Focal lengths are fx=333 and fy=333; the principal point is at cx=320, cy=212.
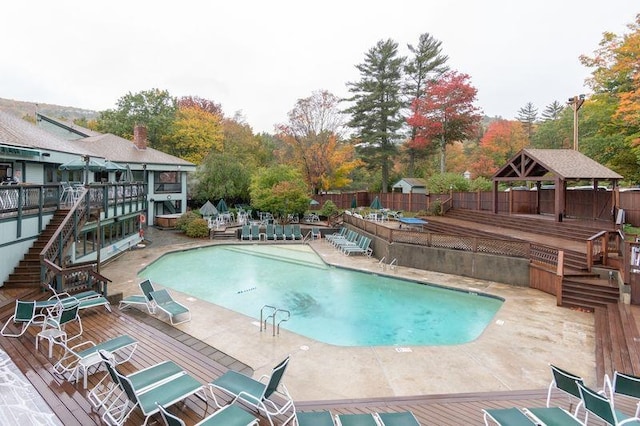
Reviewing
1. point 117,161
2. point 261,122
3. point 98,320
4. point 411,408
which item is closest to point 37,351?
point 98,320

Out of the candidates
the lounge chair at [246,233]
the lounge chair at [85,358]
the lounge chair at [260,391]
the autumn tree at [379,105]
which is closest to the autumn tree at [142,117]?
the lounge chair at [246,233]

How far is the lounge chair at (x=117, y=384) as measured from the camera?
4227 millimetres

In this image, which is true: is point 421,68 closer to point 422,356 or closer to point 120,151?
point 120,151

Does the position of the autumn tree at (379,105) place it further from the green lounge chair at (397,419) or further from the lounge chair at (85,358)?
the green lounge chair at (397,419)

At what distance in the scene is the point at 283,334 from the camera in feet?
25.8

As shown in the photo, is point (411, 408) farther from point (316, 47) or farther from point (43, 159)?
point (316, 47)

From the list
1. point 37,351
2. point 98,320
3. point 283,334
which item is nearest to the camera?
point 37,351

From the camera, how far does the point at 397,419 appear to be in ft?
12.5

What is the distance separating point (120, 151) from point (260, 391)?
81.5 feet

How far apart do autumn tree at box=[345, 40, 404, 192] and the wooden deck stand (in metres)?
29.2

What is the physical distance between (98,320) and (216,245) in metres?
13.2

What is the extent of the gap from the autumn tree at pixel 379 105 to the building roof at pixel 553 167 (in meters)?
15.1

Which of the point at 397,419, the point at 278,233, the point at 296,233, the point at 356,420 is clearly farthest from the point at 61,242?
the point at 296,233

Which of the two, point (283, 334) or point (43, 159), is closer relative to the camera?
point (283, 334)
